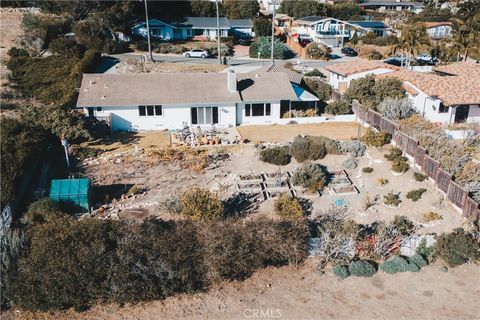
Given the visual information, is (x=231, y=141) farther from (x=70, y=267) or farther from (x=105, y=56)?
(x=105, y=56)

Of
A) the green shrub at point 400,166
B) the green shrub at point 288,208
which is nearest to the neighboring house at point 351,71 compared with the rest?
the green shrub at point 400,166

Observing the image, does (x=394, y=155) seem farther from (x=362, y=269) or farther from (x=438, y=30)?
(x=438, y=30)

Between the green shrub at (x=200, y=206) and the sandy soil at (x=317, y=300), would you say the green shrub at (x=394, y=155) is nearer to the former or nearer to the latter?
the sandy soil at (x=317, y=300)

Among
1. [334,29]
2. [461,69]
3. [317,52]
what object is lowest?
[317,52]

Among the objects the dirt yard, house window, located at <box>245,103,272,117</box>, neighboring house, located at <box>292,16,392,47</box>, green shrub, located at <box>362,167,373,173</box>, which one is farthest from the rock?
neighboring house, located at <box>292,16,392,47</box>

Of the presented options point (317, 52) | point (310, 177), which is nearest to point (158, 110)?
point (310, 177)
